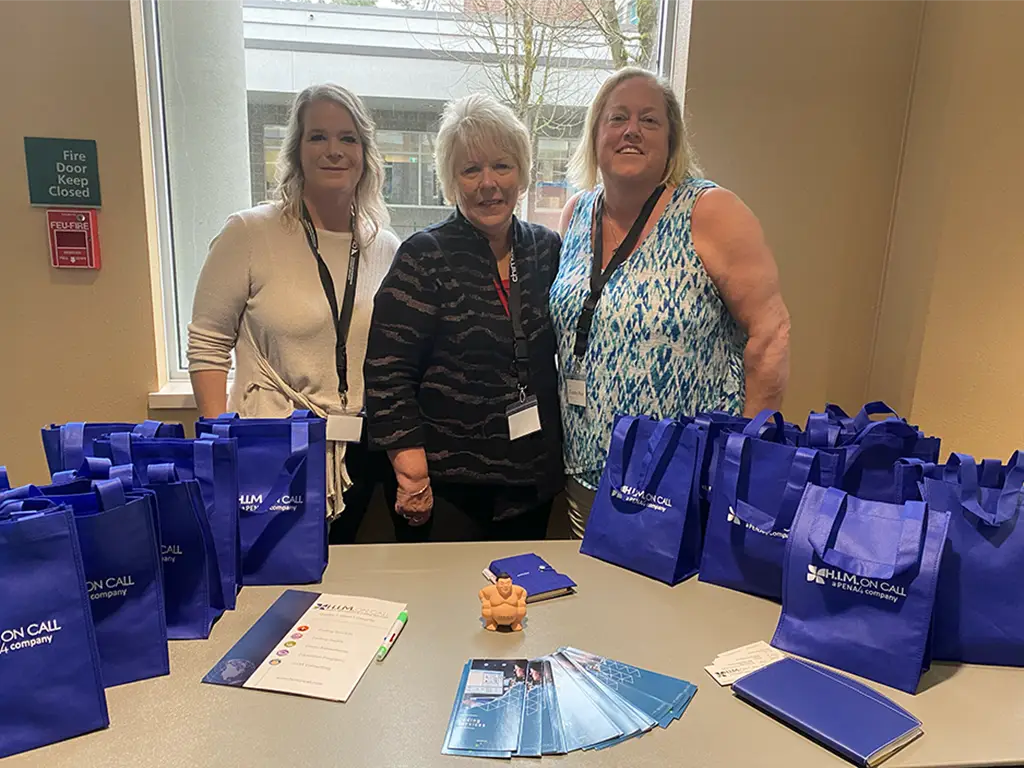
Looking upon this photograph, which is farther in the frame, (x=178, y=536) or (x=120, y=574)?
(x=178, y=536)

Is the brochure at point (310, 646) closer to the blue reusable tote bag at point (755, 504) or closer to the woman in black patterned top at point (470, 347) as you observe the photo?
the woman in black patterned top at point (470, 347)

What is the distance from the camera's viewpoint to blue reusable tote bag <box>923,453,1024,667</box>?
3.51ft

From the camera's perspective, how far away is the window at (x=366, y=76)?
2.34 m

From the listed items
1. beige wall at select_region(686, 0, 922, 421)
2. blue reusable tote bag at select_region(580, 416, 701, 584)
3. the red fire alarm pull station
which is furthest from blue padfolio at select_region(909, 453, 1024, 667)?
the red fire alarm pull station

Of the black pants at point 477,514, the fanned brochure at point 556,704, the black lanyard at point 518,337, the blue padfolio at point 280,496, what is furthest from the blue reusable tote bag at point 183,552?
the black lanyard at point 518,337

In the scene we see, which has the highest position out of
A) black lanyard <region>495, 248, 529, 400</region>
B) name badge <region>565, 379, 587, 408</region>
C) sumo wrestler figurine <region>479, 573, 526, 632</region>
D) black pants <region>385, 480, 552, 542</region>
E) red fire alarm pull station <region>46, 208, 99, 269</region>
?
red fire alarm pull station <region>46, 208, 99, 269</region>

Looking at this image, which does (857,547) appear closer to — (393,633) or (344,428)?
(393,633)

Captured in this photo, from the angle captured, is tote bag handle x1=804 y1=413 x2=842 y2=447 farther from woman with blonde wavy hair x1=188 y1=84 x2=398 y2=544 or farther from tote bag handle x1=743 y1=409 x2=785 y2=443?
woman with blonde wavy hair x1=188 y1=84 x2=398 y2=544

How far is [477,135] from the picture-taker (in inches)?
65.0

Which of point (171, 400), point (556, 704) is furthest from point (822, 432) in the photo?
point (171, 400)

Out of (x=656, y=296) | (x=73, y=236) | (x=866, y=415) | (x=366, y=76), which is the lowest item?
(x=866, y=415)

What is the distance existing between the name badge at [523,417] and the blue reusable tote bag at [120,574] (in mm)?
870

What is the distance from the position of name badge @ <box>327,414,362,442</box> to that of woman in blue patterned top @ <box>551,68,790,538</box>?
55 cm

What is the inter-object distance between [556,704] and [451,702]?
16 centimetres
